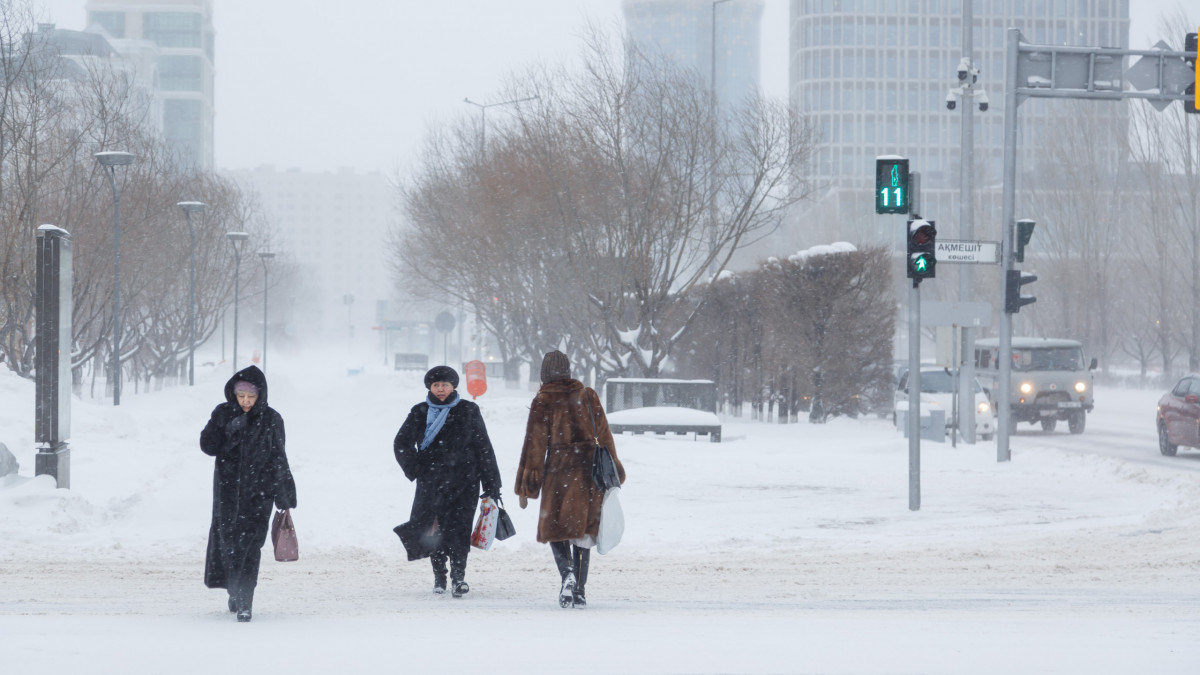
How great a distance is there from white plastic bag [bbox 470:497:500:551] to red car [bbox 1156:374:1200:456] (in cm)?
1579

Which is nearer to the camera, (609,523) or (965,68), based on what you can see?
(609,523)

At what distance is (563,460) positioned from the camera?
26.4ft

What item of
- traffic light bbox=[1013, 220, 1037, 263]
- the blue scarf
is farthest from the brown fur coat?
traffic light bbox=[1013, 220, 1037, 263]

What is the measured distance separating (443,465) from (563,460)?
77cm

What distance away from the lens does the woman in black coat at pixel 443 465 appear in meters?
8.25

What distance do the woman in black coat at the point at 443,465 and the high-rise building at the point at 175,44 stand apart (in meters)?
144

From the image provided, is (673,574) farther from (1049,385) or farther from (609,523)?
(1049,385)

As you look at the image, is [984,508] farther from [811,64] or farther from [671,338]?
[811,64]

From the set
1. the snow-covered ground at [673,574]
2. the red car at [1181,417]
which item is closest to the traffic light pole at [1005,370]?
the snow-covered ground at [673,574]

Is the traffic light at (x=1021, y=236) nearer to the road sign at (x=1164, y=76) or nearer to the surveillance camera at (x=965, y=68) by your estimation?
the road sign at (x=1164, y=76)

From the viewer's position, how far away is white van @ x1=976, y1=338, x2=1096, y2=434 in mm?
28297

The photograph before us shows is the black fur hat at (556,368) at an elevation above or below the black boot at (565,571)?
above

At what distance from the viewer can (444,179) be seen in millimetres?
42344

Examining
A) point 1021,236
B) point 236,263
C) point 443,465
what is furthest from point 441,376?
point 236,263
